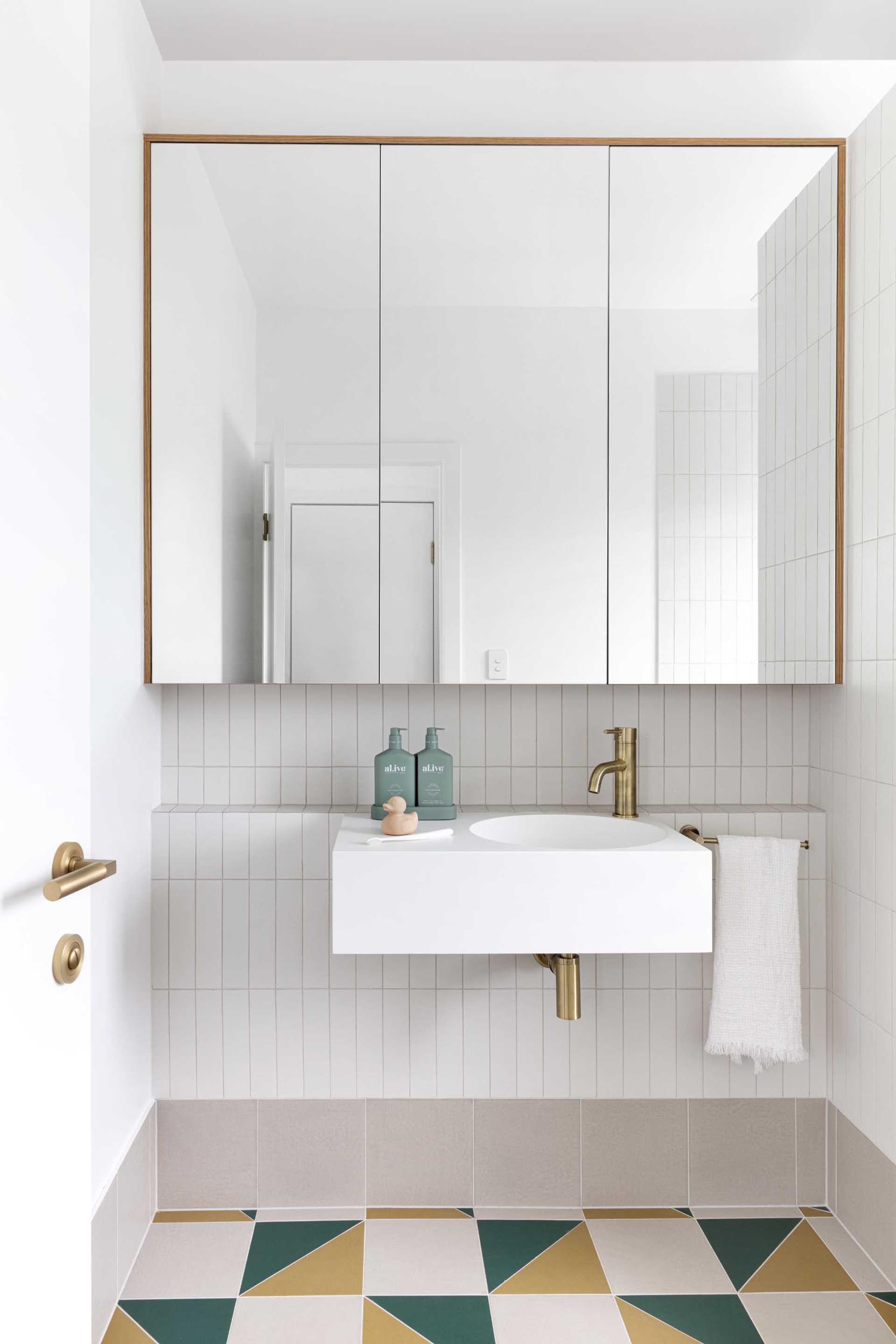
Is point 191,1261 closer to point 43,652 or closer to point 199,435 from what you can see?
point 43,652

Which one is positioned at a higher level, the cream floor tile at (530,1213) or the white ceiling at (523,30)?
the white ceiling at (523,30)

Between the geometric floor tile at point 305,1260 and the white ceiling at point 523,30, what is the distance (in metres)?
2.56

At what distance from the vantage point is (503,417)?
6.56ft

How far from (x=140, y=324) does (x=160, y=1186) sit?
187 centimetres

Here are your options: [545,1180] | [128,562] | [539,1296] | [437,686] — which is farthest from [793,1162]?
[128,562]

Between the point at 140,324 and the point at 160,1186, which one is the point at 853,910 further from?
the point at 140,324

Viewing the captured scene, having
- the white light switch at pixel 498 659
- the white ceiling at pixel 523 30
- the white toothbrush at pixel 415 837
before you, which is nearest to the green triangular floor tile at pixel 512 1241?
the white toothbrush at pixel 415 837

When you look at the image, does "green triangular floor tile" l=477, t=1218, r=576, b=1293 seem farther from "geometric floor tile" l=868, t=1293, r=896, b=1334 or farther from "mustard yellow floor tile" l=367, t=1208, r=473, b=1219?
"geometric floor tile" l=868, t=1293, r=896, b=1334

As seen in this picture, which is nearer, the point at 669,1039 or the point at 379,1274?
the point at 379,1274

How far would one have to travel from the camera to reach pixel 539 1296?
1748mm

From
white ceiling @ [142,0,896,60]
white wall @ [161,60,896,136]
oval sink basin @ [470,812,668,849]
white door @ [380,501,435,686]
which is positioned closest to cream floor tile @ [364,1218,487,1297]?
oval sink basin @ [470,812,668,849]

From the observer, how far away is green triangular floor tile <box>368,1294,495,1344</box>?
1.63 m

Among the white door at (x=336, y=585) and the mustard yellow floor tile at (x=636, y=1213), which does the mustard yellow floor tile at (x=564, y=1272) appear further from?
the white door at (x=336, y=585)

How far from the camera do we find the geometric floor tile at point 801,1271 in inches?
70.3
